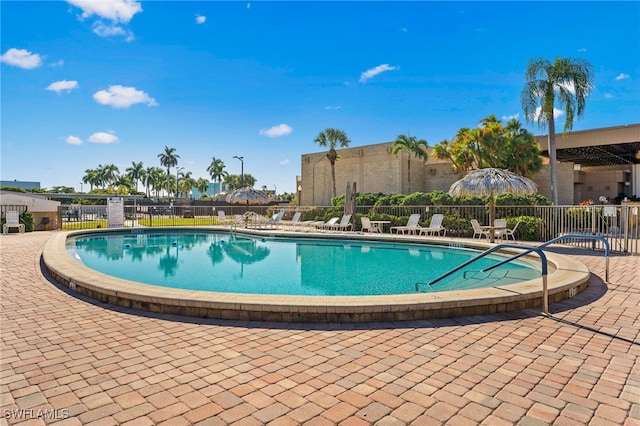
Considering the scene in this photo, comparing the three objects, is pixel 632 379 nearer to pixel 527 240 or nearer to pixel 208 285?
pixel 208 285

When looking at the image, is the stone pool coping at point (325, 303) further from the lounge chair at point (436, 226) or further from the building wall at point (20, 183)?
the building wall at point (20, 183)

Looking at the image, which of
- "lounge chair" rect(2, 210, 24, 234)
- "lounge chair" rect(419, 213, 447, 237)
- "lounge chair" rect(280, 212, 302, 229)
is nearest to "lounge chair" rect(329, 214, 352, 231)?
"lounge chair" rect(280, 212, 302, 229)

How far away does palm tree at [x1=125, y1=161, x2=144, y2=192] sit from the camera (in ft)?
263

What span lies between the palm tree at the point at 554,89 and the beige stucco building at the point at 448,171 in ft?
26.0

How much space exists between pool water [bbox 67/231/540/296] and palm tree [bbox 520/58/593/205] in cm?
1142

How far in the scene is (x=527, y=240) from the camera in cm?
1288

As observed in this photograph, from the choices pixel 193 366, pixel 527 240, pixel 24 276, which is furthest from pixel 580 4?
pixel 24 276

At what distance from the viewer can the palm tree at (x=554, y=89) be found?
17.7 metres

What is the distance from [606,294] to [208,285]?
21.2 feet

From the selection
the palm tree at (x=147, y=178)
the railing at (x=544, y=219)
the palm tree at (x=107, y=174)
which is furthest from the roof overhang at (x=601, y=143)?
the palm tree at (x=107, y=174)

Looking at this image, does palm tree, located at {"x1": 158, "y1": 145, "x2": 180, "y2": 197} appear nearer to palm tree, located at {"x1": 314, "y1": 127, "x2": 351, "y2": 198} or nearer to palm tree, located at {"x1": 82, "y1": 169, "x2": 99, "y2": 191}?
palm tree, located at {"x1": 82, "y1": 169, "x2": 99, "y2": 191}

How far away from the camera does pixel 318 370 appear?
282cm

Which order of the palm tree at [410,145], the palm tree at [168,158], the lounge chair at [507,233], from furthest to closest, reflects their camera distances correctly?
1. the palm tree at [168,158]
2. the palm tree at [410,145]
3. the lounge chair at [507,233]

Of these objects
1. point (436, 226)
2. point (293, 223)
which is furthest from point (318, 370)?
point (293, 223)
